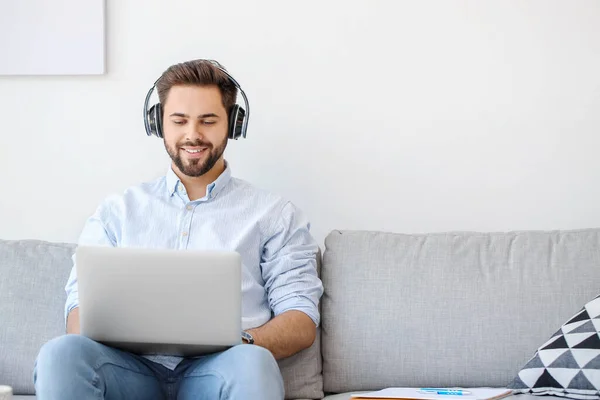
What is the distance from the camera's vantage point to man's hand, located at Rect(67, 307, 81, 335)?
219 cm

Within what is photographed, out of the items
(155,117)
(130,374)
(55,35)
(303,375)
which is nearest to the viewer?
(130,374)

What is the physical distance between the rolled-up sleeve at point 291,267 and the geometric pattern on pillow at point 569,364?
1.81 feet

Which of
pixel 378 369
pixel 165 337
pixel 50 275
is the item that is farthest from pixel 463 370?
pixel 50 275

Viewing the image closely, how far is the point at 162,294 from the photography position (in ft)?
5.79

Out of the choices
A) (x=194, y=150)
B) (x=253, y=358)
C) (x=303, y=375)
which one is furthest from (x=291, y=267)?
(x=253, y=358)

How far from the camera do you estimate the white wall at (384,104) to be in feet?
8.86

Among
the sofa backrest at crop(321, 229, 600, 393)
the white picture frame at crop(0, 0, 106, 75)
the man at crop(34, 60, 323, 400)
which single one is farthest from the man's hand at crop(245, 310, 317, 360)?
the white picture frame at crop(0, 0, 106, 75)

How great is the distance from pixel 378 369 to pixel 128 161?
40.7 inches

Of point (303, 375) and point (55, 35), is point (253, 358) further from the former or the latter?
point (55, 35)

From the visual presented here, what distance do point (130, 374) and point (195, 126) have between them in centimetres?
70

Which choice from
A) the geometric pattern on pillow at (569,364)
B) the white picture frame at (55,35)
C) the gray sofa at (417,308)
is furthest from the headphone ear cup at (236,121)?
the geometric pattern on pillow at (569,364)

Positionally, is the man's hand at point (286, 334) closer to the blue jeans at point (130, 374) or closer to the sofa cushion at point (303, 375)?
the sofa cushion at point (303, 375)

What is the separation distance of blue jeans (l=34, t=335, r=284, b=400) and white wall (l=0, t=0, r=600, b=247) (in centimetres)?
87

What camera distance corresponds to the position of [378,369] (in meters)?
2.29
